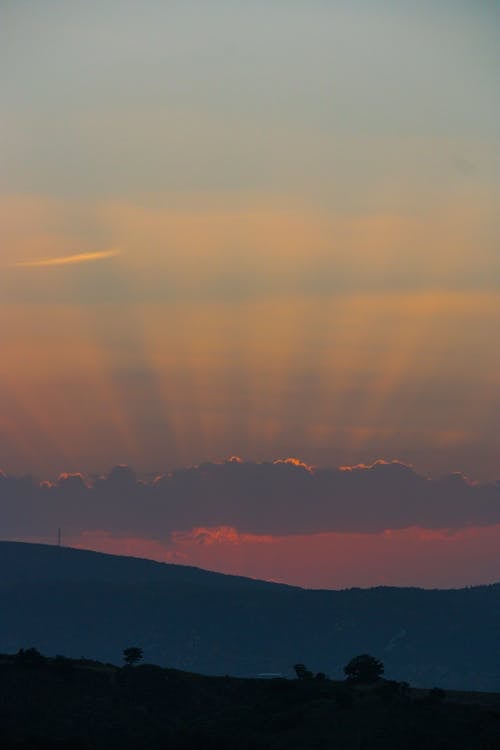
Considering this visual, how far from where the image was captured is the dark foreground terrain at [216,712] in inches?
5763

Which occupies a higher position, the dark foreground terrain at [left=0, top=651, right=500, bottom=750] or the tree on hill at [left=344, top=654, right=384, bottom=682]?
the tree on hill at [left=344, top=654, right=384, bottom=682]

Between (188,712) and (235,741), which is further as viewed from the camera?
(188,712)

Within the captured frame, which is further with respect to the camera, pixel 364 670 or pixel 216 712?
pixel 364 670

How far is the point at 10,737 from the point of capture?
138 meters

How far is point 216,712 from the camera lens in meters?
163

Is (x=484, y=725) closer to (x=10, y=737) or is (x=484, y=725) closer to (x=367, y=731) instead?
(x=367, y=731)

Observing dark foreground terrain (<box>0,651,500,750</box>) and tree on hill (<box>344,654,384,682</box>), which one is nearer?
dark foreground terrain (<box>0,651,500,750</box>)

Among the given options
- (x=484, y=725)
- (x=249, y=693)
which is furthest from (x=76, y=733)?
(x=484, y=725)

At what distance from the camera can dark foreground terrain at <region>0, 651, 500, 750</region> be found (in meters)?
146

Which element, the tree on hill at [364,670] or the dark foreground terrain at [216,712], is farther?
the tree on hill at [364,670]

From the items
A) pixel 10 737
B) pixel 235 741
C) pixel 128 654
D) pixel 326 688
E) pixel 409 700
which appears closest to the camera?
pixel 10 737

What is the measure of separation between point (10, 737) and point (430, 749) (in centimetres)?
3873

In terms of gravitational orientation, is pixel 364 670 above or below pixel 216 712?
above

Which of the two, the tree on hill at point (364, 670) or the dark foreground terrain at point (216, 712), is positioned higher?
the tree on hill at point (364, 670)
